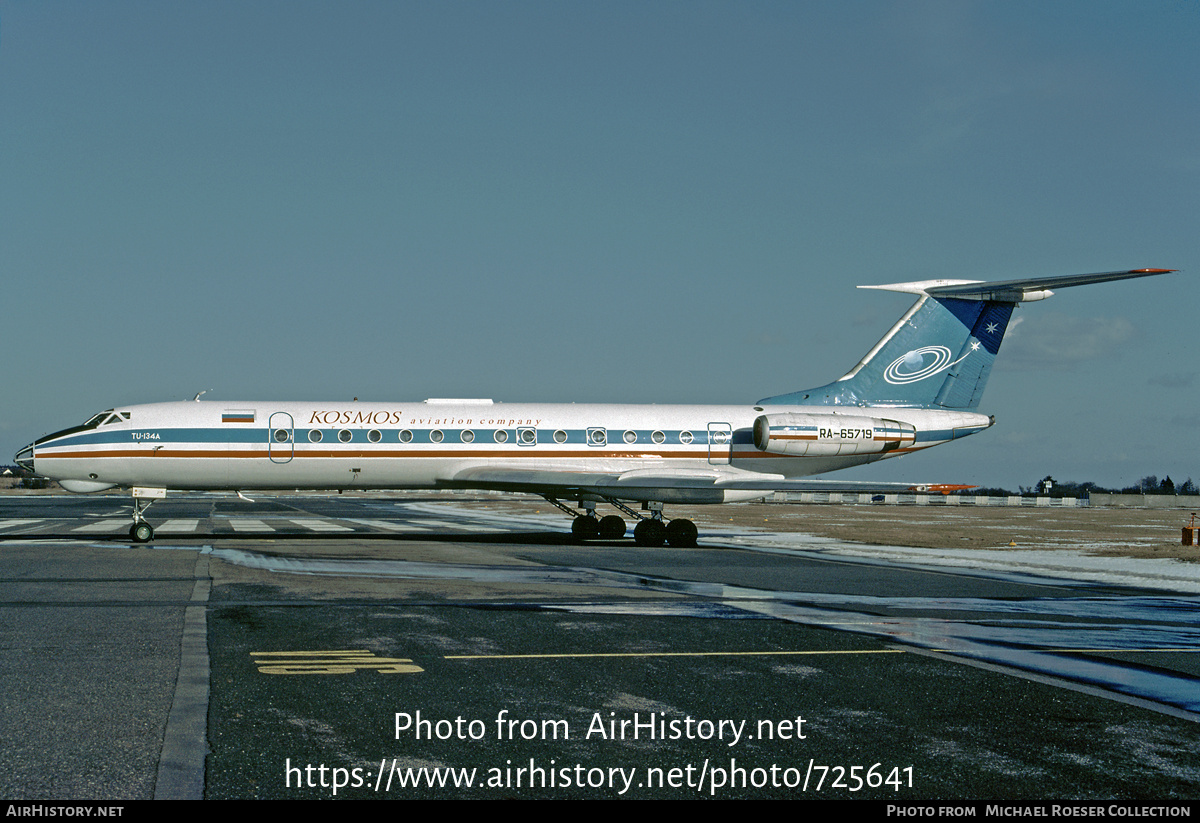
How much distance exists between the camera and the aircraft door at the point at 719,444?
27.4m

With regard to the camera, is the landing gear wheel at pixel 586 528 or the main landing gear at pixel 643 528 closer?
the main landing gear at pixel 643 528

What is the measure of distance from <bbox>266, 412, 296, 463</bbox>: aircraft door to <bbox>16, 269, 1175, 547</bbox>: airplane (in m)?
0.03

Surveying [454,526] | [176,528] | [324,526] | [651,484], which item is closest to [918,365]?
[651,484]

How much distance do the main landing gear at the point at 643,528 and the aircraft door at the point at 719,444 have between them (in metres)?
2.15

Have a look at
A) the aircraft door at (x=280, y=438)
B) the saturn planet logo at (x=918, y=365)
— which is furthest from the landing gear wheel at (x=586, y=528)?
the saturn planet logo at (x=918, y=365)

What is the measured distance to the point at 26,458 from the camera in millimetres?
24438

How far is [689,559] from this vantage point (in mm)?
20625

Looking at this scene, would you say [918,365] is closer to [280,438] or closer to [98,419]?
[280,438]

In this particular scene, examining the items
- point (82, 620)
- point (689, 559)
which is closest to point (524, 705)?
point (82, 620)

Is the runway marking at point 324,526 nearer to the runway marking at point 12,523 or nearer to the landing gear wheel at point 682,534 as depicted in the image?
the runway marking at point 12,523

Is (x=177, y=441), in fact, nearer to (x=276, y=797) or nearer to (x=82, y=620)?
(x=82, y=620)

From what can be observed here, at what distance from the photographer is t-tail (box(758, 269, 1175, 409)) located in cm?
2798

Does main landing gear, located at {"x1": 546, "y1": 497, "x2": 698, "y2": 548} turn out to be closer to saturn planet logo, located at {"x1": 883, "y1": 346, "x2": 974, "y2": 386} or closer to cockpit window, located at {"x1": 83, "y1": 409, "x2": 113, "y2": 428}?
saturn planet logo, located at {"x1": 883, "y1": 346, "x2": 974, "y2": 386}

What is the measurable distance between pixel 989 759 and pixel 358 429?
71.1 feet
